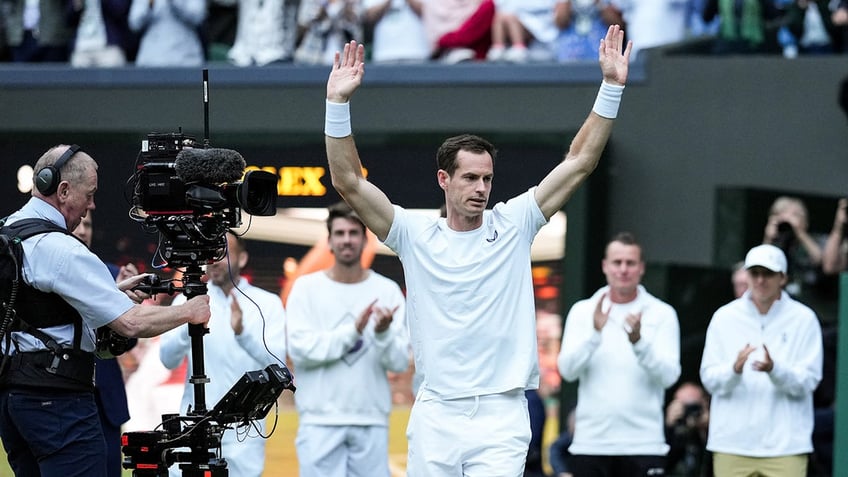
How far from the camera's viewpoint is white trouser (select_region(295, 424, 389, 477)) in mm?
9328

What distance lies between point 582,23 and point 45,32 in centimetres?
472

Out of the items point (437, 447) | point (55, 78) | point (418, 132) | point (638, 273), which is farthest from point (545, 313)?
point (437, 447)

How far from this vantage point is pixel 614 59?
6965mm

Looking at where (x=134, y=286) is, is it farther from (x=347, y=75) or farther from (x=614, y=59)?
(x=614, y=59)

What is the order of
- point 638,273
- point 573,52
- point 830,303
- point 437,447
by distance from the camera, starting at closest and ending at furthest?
1. point 437,447
2. point 638,273
3. point 830,303
4. point 573,52

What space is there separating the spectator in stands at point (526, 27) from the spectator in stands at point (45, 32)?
12.2 feet

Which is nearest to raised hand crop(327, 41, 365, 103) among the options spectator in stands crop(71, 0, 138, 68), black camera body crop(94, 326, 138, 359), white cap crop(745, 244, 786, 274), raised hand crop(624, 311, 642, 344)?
black camera body crop(94, 326, 138, 359)

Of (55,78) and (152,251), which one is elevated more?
(55,78)

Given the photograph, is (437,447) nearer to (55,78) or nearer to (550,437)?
(550,437)

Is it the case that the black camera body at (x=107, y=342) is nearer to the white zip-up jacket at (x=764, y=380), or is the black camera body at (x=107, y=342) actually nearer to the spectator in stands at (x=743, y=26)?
the white zip-up jacket at (x=764, y=380)

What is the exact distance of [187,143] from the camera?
7.05 meters

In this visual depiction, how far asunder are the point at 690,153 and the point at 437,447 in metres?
6.35

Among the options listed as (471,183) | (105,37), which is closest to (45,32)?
(105,37)

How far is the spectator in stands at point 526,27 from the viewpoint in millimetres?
13109
